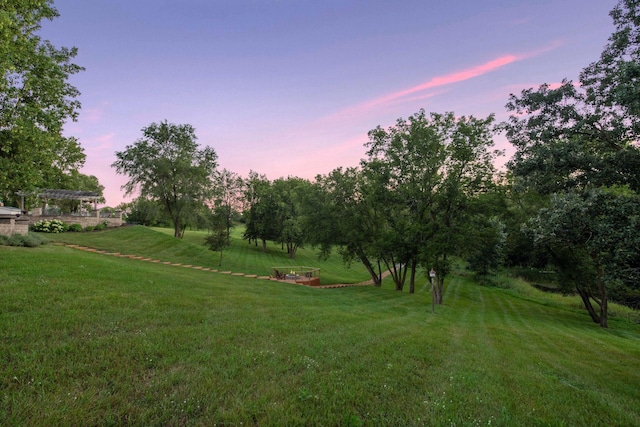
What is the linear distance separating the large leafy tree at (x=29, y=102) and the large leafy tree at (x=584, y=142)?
→ 796 inches

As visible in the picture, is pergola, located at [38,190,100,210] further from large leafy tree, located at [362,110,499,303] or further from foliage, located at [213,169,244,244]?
large leafy tree, located at [362,110,499,303]

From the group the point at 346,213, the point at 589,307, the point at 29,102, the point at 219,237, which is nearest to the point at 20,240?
the point at 29,102

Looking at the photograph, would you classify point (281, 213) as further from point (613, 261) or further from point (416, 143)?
point (613, 261)

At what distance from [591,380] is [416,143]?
15.6m

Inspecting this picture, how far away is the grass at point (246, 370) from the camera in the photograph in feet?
11.6

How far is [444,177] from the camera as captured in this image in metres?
19.3

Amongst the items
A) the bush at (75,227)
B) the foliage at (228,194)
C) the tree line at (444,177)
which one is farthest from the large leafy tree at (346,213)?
the bush at (75,227)

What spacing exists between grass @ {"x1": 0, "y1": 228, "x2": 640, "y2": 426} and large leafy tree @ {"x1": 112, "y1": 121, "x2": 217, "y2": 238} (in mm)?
28079

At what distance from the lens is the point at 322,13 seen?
17078 millimetres

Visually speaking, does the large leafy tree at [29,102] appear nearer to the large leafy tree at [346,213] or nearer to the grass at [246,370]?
the grass at [246,370]

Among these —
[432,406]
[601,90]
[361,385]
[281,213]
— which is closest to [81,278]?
[361,385]

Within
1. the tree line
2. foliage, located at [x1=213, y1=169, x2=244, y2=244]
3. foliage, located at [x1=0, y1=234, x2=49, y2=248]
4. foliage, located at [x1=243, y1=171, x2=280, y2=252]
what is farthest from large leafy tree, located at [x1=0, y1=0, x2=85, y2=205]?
foliage, located at [x1=243, y1=171, x2=280, y2=252]

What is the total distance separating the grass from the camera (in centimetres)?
352

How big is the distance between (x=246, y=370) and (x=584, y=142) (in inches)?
485
